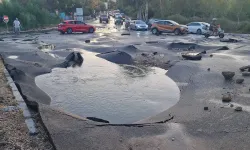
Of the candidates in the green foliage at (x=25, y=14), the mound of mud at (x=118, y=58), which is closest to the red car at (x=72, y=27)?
the green foliage at (x=25, y=14)

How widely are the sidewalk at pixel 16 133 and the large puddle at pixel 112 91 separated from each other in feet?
5.65

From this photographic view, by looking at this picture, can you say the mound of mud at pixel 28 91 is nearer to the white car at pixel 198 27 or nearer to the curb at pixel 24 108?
the curb at pixel 24 108

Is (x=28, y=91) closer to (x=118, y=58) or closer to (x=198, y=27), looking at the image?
(x=118, y=58)

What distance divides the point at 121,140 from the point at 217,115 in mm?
2938

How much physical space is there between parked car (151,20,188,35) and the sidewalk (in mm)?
25589

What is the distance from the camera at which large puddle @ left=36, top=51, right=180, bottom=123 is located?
A: 27.5 ft

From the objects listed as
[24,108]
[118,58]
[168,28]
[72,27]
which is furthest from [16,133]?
[72,27]

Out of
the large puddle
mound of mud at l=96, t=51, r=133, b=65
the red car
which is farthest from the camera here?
the red car

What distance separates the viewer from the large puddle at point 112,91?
27.5 feet

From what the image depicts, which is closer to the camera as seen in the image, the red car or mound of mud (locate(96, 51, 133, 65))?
mound of mud (locate(96, 51, 133, 65))

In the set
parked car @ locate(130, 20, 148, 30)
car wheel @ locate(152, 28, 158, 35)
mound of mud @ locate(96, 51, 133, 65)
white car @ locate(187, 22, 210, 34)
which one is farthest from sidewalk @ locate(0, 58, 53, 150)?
parked car @ locate(130, 20, 148, 30)

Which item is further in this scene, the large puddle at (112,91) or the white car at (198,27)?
the white car at (198,27)

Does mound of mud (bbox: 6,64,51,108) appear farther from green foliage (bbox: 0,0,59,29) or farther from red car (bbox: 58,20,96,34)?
green foliage (bbox: 0,0,59,29)

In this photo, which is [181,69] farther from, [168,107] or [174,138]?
[174,138]
